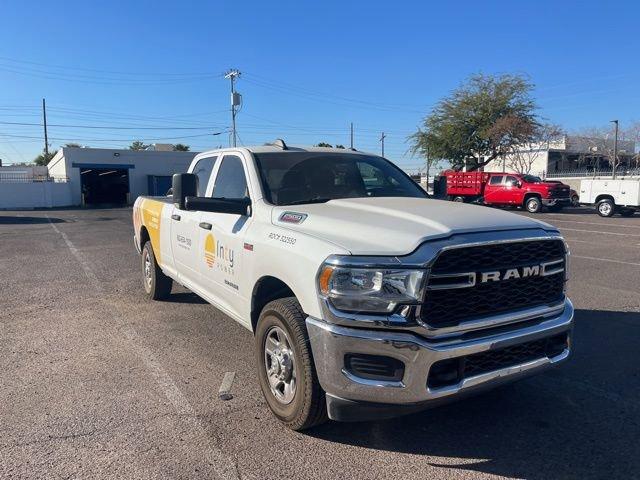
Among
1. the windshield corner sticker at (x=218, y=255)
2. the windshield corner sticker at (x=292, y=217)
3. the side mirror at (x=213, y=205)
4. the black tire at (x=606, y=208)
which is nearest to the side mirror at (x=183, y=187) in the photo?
the side mirror at (x=213, y=205)

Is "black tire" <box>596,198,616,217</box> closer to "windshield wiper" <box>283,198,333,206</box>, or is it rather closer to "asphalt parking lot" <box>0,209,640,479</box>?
"asphalt parking lot" <box>0,209,640,479</box>

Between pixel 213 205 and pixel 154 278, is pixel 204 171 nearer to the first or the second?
pixel 213 205

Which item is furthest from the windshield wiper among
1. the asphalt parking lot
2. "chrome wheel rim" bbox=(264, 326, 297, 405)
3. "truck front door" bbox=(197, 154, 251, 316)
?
the asphalt parking lot

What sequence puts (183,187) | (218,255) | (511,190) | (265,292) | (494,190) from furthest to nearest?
(494,190)
(511,190)
(218,255)
(183,187)
(265,292)

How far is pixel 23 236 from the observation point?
650 inches

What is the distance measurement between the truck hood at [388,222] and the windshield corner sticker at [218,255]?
2.30 ft

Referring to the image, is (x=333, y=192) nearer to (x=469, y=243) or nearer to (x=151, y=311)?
(x=469, y=243)

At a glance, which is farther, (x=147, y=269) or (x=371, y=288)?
(x=147, y=269)

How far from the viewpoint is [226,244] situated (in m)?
4.47

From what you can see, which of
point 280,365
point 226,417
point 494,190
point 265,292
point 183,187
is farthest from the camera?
point 494,190

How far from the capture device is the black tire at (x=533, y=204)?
Answer: 27.0 m

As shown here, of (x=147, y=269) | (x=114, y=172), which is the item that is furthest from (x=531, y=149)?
(x=147, y=269)

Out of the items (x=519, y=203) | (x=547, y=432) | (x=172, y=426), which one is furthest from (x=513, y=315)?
(x=519, y=203)

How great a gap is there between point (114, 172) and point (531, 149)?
3643 cm
